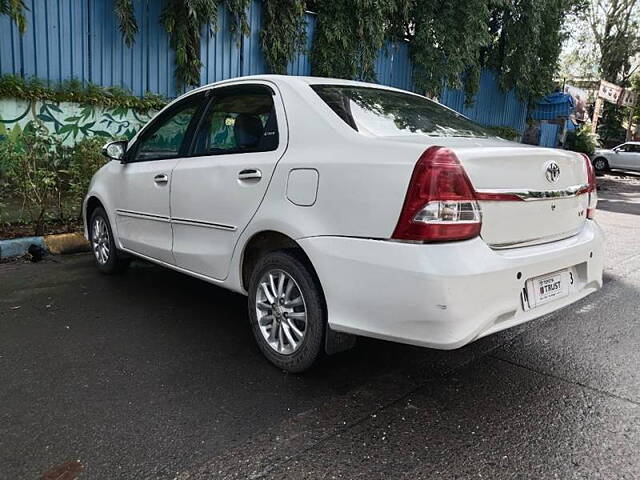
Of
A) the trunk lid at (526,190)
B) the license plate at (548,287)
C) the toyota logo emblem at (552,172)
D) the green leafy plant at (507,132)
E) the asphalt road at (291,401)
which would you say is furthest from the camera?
the green leafy plant at (507,132)

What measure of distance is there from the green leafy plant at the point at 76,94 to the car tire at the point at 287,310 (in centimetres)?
519

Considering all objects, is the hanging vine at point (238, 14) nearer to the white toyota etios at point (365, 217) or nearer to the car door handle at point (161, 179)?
the white toyota etios at point (365, 217)

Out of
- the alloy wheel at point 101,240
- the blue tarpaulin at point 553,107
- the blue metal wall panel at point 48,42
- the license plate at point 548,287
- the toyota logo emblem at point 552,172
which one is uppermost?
the blue tarpaulin at point 553,107

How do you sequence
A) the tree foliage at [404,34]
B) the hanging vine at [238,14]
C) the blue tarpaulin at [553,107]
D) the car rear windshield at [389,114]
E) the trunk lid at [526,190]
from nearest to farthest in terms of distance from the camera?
the trunk lid at [526,190] → the car rear windshield at [389,114] → the tree foliage at [404,34] → the hanging vine at [238,14] → the blue tarpaulin at [553,107]

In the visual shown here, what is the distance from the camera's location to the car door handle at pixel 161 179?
3.93m

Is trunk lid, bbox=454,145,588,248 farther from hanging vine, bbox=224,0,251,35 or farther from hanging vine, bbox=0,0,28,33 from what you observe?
hanging vine, bbox=224,0,251,35

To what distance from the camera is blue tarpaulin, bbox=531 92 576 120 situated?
1900cm

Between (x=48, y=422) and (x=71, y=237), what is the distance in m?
3.82

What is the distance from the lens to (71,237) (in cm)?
596

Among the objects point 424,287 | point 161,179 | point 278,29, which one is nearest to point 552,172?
point 424,287

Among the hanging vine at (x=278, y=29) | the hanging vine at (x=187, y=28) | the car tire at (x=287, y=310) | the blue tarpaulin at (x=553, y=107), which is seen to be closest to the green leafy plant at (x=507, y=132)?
the blue tarpaulin at (x=553, y=107)

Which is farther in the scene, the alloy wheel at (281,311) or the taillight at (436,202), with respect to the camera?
the alloy wheel at (281,311)

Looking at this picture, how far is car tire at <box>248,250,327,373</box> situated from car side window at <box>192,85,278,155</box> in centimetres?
70

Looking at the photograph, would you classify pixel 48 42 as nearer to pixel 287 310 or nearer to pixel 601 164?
pixel 287 310
